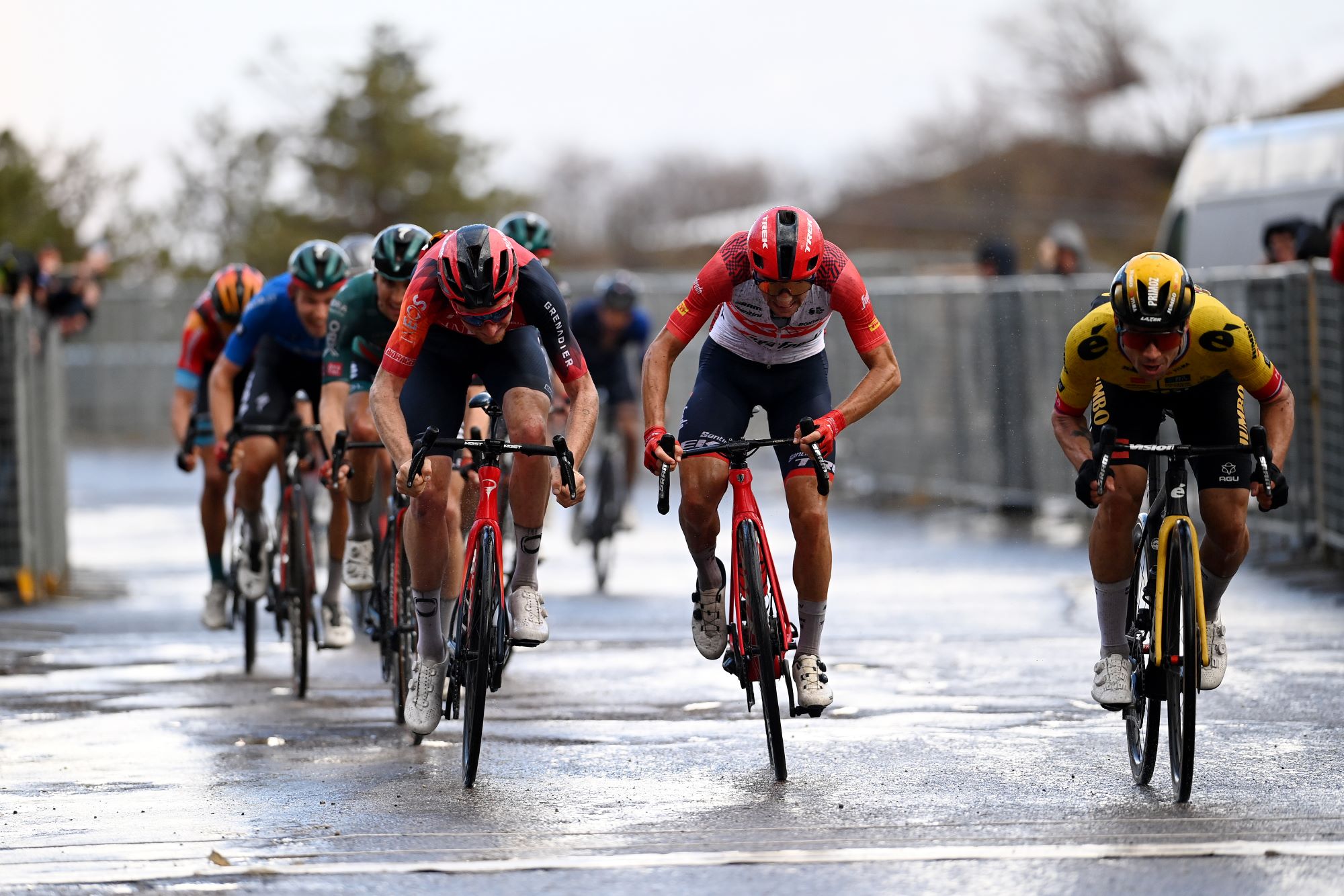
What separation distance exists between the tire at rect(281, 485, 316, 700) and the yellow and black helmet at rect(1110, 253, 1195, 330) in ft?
15.0

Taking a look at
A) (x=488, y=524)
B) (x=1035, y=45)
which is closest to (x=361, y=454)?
(x=488, y=524)

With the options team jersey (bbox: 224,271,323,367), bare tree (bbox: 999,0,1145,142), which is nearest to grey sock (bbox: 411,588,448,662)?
team jersey (bbox: 224,271,323,367)

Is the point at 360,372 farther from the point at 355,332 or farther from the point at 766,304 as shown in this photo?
the point at 766,304

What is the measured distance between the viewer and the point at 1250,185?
19969mm

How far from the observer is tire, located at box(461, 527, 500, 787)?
720 centimetres

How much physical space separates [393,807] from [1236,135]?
53.0 ft

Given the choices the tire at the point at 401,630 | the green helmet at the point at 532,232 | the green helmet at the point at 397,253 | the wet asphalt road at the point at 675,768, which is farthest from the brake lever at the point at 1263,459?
the green helmet at the point at 532,232

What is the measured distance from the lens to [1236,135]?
2089 cm

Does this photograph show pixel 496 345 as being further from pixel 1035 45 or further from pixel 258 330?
pixel 1035 45

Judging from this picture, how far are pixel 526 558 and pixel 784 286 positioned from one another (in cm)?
140

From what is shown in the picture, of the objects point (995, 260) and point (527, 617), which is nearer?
point (527, 617)

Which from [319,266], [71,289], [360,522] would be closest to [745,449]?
[360,522]

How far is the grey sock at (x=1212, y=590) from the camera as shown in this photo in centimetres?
725

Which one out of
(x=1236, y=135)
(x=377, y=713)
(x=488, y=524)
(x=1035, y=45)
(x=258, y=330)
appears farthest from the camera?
(x=1035, y=45)
